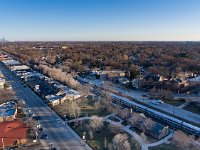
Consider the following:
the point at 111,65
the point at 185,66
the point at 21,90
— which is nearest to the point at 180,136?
the point at 21,90

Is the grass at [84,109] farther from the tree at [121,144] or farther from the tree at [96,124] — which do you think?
the tree at [121,144]

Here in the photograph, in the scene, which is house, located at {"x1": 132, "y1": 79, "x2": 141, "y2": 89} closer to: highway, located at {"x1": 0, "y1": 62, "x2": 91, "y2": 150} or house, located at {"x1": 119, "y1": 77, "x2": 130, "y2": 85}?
house, located at {"x1": 119, "y1": 77, "x2": 130, "y2": 85}

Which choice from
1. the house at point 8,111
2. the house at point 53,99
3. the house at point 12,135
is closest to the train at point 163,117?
the house at point 53,99

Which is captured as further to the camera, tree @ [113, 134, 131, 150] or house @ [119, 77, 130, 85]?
house @ [119, 77, 130, 85]

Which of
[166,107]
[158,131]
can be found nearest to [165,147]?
[158,131]

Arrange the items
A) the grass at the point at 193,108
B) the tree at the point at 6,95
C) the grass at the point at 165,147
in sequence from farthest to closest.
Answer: the tree at the point at 6,95 → the grass at the point at 193,108 → the grass at the point at 165,147

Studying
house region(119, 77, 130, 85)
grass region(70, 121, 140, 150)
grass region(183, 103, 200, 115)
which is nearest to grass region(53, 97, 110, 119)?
grass region(70, 121, 140, 150)

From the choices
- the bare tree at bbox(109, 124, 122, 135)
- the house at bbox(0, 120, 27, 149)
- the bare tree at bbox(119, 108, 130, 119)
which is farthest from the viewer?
the bare tree at bbox(119, 108, 130, 119)
